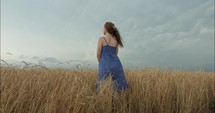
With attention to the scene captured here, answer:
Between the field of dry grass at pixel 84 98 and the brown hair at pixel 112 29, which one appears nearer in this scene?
the field of dry grass at pixel 84 98

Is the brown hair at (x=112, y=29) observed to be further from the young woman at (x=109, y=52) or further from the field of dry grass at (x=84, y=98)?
the field of dry grass at (x=84, y=98)

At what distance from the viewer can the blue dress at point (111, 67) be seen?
4.36 metres

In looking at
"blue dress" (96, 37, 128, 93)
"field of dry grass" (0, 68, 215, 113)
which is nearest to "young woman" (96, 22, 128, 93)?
"blue dress" (96, 37, 128, 93)

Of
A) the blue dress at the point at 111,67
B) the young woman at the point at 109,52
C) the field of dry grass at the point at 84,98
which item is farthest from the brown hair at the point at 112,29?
the field of dry grass at the point at 84,98

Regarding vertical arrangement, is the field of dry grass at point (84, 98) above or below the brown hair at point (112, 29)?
below

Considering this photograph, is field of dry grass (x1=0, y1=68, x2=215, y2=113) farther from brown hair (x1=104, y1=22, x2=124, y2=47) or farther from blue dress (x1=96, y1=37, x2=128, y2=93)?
brown hair (x1=104, y1=22, x2=124, y2=47)

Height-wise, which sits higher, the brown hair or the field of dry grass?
the brown hair

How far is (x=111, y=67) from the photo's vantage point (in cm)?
440

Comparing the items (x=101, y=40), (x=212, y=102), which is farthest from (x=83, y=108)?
(x=212, y=102)

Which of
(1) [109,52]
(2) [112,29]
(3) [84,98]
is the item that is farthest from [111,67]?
(3) [84,98]

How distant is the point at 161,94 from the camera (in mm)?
3613

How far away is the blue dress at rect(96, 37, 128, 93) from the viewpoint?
436cm

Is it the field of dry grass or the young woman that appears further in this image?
the young woman

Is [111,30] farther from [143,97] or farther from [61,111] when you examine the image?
[61,111]
